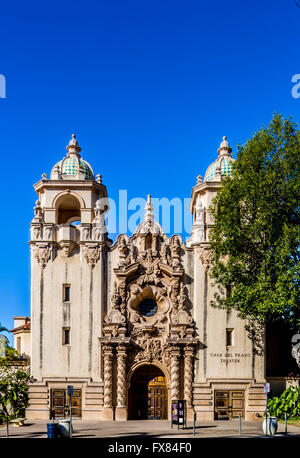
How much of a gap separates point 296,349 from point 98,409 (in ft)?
48.5

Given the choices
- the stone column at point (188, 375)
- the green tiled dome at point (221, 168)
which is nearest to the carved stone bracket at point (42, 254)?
the stone column at point (188, 375)

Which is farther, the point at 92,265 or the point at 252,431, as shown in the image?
the point at 92,265

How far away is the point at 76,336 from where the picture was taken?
42.5 m

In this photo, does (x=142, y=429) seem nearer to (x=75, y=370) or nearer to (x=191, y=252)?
(x=75, y=370)

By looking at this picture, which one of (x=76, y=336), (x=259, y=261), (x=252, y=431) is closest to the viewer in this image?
(x=252, y=431)

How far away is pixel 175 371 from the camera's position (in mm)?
→ 41781

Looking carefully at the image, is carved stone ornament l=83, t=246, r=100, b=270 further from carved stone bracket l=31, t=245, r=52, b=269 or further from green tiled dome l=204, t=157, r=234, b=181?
green tiled dome l=204, t=157, r=234, b=181

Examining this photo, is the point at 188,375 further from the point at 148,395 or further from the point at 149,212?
the point at 149,212

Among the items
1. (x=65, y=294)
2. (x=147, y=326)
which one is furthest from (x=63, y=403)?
(x=147, y=326)

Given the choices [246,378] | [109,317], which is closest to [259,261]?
[246,378]

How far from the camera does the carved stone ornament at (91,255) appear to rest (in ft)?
142

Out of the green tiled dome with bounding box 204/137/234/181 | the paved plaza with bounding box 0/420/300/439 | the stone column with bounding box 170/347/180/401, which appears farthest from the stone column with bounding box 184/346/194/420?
the green tiled dome with bounding box 204/137/234/181

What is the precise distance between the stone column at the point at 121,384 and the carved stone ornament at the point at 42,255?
844 cm

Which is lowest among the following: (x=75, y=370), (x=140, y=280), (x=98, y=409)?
(x=98, y=409)
